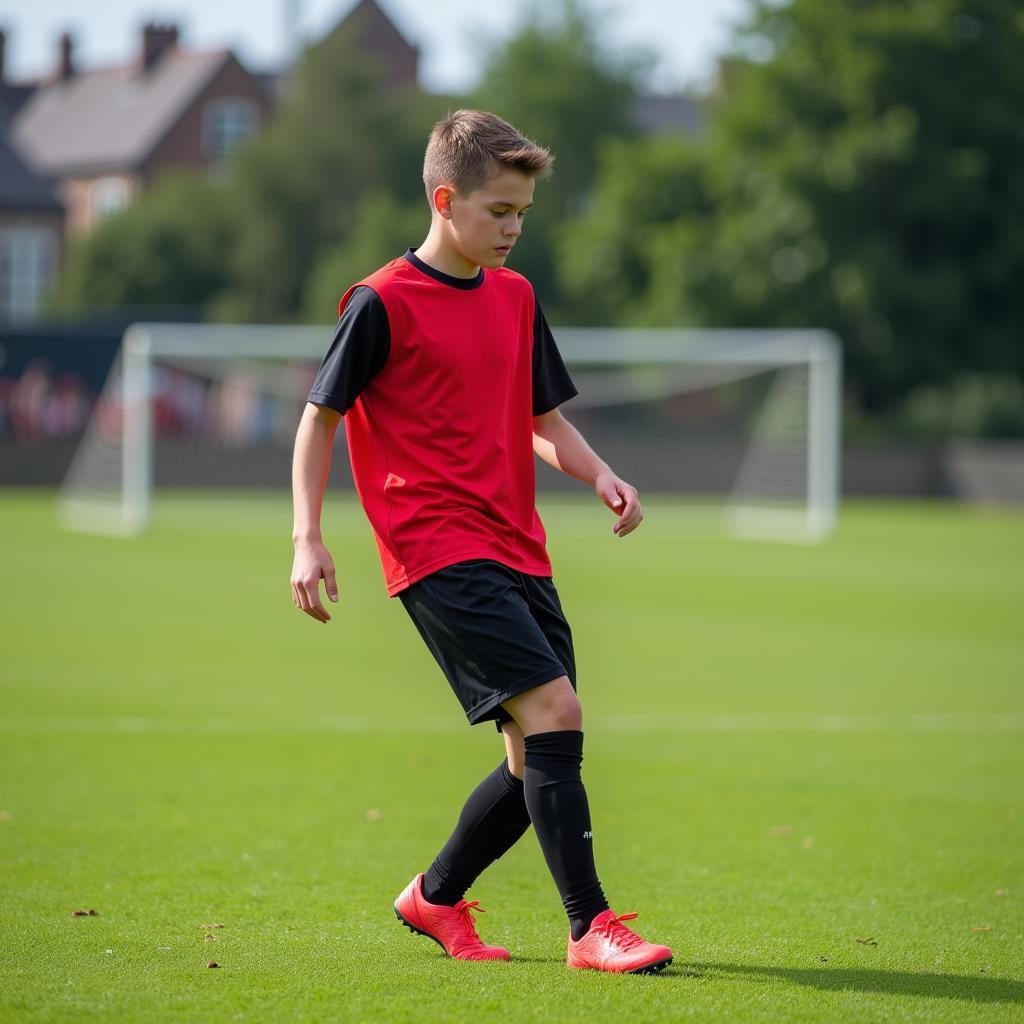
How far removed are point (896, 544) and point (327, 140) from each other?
40.6 metres

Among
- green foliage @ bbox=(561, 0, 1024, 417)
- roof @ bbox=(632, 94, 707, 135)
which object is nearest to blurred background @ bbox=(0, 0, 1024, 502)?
green foliage @ bbox=(561, 0, 1024, 417)

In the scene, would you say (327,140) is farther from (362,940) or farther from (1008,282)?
(362,940)

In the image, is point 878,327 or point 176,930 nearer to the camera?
point 176,930

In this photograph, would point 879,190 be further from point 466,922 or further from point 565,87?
point 466,922

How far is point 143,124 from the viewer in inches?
2874

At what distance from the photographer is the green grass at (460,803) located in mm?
4082

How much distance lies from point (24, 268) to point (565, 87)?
76.4 ft

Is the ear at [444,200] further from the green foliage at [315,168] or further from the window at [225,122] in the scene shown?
the window at [225,122]

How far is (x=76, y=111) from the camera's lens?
77.4 m

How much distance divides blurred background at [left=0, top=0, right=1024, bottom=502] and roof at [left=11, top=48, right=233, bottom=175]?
1.45 feet

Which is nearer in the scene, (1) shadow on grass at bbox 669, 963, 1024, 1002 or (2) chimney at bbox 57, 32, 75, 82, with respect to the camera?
(1) shadow on grass at bbox 669, 963, 1024, 1002

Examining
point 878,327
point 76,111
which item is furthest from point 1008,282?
point 76,111

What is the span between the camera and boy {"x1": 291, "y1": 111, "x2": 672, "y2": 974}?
13.6ft

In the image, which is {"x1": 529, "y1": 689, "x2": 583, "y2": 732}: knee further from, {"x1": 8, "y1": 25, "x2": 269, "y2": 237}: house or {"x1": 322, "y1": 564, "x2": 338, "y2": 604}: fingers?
{"x1": 8, "y1": 25, "x2": 269, "y2": 237}: house
